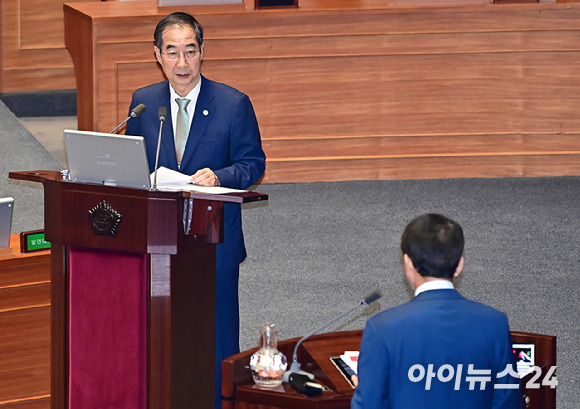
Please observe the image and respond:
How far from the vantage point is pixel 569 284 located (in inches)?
244

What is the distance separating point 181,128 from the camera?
388cm

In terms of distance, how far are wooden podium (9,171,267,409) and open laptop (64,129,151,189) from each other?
31 millimetres

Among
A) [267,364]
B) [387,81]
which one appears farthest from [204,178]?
[387,81]

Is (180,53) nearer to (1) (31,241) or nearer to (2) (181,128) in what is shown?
(2) (181,128)

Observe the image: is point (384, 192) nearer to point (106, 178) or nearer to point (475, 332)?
point (106, 178)

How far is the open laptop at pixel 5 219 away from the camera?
4207mm

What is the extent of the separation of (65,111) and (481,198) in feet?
14.5

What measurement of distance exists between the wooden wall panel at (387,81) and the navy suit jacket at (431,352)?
5.50 metres

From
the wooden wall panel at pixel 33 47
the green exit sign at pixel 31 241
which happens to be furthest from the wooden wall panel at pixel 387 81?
the green exit sign at pixel 31 241

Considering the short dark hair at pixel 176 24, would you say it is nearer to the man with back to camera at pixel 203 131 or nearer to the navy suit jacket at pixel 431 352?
the man with back to camera at pixel 203 131

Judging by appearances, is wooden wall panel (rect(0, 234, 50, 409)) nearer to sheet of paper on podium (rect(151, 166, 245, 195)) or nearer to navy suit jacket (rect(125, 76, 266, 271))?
navy suit jacket (rect(125, 76, 266, 271))

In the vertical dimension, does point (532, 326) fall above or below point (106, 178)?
below

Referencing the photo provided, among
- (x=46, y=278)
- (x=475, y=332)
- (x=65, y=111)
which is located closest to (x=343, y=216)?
(x=46, y=278)

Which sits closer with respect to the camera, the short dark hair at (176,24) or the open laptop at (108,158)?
the open laptop at (108,158)
